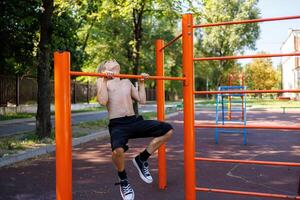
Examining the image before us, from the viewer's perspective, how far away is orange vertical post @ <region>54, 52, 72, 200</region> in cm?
307

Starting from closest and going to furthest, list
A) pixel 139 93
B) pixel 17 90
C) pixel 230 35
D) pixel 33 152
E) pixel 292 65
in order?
pixel 139 93 < pixel 33 152 < pixel 17 90 < pixel 230 35 < pixel 292 65

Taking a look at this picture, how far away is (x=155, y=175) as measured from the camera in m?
6.11

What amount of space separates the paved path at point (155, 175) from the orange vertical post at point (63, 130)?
5.95 feet

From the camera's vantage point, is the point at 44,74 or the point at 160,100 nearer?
the point at 160,100

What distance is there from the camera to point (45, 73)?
10.1 metres

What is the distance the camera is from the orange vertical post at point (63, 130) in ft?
10.1

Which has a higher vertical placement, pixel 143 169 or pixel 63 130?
pixel 63 130

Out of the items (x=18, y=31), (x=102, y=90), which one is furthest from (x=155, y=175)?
(x=18, y=31)

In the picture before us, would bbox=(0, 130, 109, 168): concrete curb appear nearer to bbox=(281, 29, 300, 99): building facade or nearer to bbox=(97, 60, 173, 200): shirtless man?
bbox=(97, 60, 173, 200): shirtless man

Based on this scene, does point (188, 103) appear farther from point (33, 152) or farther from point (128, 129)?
point (33, 152)

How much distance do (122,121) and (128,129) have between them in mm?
105

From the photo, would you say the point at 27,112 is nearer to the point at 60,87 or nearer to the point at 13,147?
the point at 13,147

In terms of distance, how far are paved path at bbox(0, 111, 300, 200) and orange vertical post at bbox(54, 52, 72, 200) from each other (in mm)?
1814

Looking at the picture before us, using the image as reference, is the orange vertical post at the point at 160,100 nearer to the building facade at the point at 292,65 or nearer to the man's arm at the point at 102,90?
the man's arm at the point at 102,90
